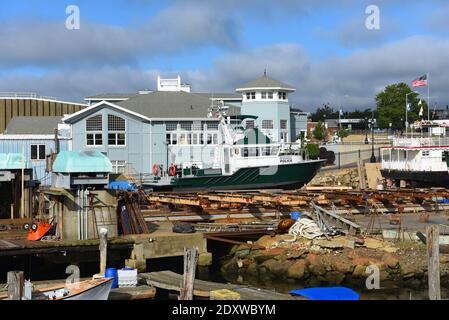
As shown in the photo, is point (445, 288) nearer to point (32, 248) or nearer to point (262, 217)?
point (262, 217)

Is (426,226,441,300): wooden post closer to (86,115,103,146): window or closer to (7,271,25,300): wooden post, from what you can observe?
(7,271,25,300): wooden post

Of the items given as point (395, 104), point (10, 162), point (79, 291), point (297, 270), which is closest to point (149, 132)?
point (10, 162)

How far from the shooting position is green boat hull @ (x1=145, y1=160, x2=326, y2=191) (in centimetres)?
4719

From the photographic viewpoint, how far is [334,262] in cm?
2575

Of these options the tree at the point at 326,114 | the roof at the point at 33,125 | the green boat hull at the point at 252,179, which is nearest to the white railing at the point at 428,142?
the green boat hull at the point at 252,179

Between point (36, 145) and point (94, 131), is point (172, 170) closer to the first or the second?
point (94, 131)

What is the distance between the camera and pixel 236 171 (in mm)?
47438

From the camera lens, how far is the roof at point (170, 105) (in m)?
55.5

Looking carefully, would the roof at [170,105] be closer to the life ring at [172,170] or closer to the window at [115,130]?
the window at [115,130]

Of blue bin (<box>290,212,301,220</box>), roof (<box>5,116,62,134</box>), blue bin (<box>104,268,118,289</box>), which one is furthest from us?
roof (<box>5,116,62,134</box>)

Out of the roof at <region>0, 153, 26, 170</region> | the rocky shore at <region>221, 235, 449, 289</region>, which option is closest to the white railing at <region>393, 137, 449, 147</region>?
the rocky shore at <region>221, 235, 449, 289</region>

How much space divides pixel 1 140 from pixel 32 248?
93.5 feet

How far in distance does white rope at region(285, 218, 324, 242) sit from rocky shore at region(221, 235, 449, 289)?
0.98ft

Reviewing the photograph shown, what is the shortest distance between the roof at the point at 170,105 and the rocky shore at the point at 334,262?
91.5ft
